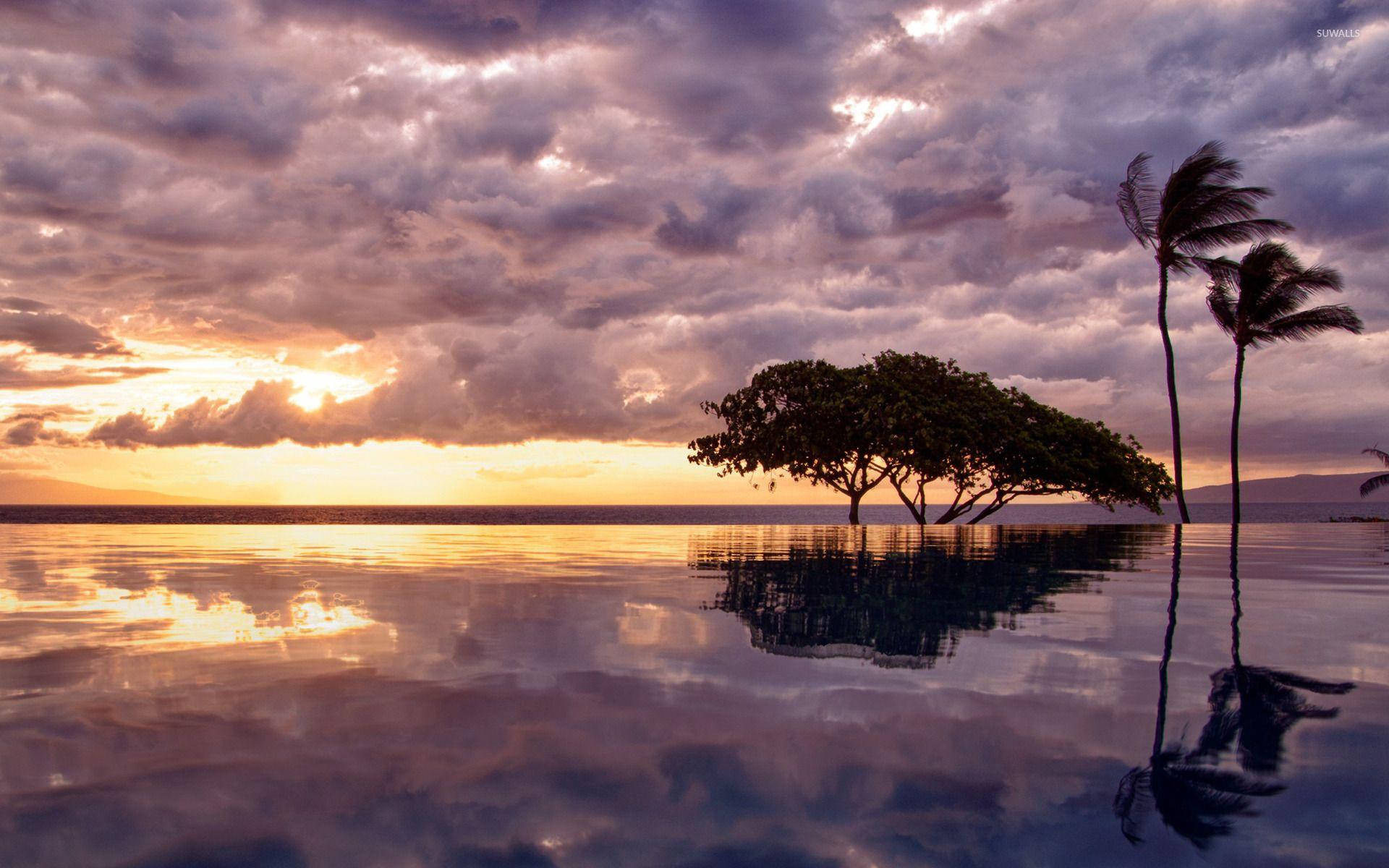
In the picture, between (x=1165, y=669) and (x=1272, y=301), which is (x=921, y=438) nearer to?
(x=1272, y=301)

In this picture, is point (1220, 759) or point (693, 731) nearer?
point (1220, 759)

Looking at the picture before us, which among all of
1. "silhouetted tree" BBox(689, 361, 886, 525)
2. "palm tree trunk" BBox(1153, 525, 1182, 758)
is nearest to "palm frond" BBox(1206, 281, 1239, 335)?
"silhouetted tree" BBox(689, 361, 886, 525)

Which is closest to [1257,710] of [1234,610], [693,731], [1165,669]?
[1165,669]

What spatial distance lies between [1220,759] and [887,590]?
16.1 ft

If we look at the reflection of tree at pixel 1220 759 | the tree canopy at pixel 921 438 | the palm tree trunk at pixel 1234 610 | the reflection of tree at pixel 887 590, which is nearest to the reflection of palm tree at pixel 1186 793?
the reflection of tree at pixel 1220 759

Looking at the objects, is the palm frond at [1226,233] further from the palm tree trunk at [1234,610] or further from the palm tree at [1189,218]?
the palm tree trunk at [1234,610]

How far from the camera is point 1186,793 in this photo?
258 centimetres

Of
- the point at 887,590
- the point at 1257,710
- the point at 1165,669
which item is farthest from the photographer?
the point at 887,590

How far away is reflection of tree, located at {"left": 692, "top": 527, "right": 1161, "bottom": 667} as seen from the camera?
5113mm

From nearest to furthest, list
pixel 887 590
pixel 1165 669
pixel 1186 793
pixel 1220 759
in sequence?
pixel 1186 793
pixel 1220 759
pixel 1165 669
pixel 887 590

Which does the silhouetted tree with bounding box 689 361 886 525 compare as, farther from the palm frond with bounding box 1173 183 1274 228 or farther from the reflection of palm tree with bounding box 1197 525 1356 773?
the reflection of palm tree with bounding box 1197 525 1356 773

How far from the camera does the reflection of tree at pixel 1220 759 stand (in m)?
2.44

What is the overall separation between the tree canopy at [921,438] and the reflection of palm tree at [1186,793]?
30.9m

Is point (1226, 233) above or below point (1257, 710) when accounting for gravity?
above
